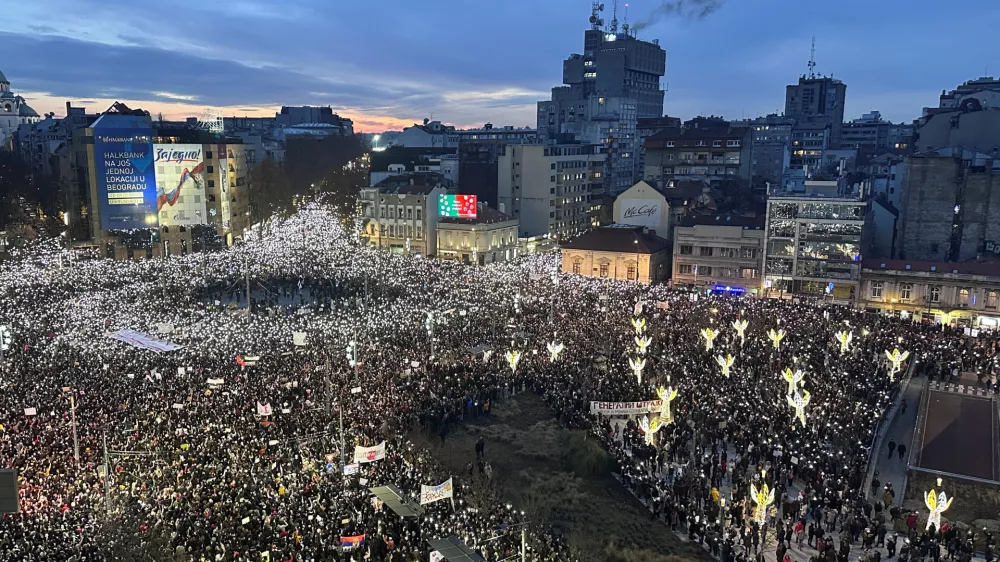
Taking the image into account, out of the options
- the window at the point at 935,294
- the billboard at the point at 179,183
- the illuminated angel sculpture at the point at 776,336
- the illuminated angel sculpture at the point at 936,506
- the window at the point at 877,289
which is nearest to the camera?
the illuminated angel sculpture at the point at 936,506

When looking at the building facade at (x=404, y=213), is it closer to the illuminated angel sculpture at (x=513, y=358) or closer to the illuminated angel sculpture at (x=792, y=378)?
the illuminated angel sculpture at (x=513, y=358)

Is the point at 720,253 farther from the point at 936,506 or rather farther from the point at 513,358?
the point at 936,506

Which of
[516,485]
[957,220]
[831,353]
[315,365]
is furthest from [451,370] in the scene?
[957,220]

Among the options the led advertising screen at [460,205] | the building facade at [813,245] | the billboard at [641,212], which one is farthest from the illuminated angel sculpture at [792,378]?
the led advertising screen at [460,205]

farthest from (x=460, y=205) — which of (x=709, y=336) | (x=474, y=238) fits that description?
(x=709, y=336)

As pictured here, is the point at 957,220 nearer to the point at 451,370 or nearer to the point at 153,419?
the point at 451,370

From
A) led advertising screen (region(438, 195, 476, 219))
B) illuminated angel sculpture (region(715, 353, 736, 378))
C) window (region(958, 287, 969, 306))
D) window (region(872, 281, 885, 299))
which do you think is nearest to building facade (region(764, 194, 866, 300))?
window (region(872, 281, 885, 299))

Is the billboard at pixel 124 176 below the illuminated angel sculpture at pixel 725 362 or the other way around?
the other way around
